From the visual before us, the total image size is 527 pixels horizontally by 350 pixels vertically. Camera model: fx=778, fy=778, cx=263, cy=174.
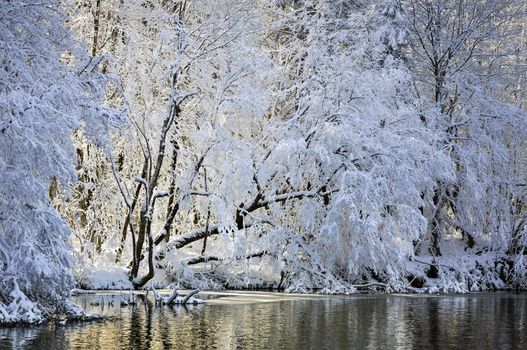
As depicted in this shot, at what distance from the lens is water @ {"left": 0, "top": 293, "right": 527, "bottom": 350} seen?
14516 millimetres

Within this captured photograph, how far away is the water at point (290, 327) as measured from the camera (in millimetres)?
A: 14516

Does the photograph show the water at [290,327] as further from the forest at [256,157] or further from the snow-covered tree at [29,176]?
the forest at [256,157]

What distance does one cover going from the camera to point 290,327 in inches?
670

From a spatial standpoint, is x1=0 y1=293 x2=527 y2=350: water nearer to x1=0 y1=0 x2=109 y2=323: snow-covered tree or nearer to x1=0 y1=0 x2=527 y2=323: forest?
x1=0 y1=0 x2=109 y2=323: snow-covered tree

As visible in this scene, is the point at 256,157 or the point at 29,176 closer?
the point at 29,176

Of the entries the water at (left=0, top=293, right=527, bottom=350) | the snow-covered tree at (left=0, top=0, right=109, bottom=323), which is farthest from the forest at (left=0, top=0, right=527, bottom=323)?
the snow-covered tree at (left=0, top=0, right=109, bottom=323)

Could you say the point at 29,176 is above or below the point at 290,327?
above

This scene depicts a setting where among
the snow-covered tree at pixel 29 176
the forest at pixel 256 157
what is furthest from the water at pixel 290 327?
the forest at pixel 256 157

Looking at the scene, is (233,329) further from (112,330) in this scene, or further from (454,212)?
(454,212)

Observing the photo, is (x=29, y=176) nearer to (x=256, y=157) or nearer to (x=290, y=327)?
(x=290, y=327)

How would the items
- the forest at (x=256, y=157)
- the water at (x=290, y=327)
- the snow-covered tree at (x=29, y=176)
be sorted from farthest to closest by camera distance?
1. the forest at (x=256, y=157)
2. the snow-covered tree at (x=29, y=176)
3. the water at (x=290, y=327)

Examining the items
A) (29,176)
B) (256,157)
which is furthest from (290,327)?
(256,157)

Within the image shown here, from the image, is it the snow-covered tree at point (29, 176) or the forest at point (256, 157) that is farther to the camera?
the forest at point (256, 157)

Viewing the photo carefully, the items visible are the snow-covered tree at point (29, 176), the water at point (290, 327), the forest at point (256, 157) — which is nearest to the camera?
the water at point (290, 327)
